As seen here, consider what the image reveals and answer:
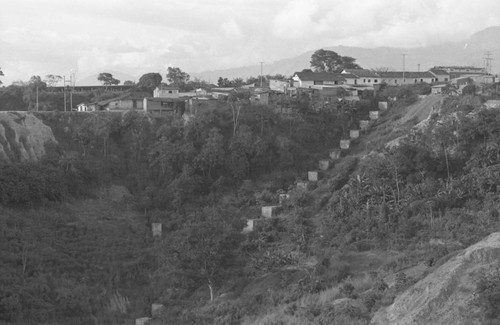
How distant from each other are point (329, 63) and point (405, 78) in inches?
384

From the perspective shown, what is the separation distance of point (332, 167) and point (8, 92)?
2565 centimetres

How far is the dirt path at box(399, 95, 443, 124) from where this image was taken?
3588 centimetres

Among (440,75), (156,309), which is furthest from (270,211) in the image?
(440,75)

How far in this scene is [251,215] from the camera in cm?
3034

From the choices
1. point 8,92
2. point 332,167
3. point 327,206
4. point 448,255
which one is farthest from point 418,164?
point 8,92

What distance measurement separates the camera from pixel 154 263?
2758 cm

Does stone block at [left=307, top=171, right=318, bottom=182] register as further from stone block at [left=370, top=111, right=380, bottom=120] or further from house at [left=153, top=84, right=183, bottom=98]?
house at [left=153, top=84, right=183, bottom=98]

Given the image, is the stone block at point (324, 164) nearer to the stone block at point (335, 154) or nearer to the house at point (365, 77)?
the stone block at point (335, 154)

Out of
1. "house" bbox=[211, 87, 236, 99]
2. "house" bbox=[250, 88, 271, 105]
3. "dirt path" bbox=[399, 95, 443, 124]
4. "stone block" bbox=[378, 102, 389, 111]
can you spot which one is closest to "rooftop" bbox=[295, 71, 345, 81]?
"house" bbox=[211, 87, 236, 99]

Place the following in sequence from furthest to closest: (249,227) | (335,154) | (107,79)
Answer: (107,79) → (335,154) → (249,227)

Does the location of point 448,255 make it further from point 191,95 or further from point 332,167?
point 191,95

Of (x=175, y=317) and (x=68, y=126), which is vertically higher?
(x=68, y=126)

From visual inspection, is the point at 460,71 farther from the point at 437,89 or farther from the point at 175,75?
the point at 175,75

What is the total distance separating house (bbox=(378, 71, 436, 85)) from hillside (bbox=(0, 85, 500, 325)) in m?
12.5
